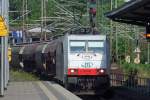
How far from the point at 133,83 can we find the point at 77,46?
5.18 m

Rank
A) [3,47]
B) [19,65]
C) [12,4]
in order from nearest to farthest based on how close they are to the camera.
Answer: [3,47] < [19,65] < [12,4]

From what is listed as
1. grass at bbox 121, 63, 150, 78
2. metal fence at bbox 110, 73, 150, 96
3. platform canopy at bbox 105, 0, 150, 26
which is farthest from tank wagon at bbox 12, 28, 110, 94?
grass at bbox 121, 63, 150, 78

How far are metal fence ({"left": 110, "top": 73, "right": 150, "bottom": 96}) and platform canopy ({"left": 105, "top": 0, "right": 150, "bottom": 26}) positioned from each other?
3066 millimetres

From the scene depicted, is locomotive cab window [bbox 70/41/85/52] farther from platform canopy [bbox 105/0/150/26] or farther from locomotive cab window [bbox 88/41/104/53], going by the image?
platform canopy [bbox 105/0/150/26]

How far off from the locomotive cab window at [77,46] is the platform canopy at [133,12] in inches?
85.8

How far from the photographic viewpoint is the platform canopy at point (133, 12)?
2341 cm

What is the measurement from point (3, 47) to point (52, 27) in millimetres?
47971

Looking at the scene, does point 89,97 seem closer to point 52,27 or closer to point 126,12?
point 126,12

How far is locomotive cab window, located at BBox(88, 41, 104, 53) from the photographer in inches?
1189

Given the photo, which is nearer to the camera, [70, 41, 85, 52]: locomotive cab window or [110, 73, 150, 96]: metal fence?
[110, 73, 150, 96]: metal fence

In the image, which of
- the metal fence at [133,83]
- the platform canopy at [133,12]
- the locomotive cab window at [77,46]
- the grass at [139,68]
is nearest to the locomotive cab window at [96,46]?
the locomotive cab window at [77,46]

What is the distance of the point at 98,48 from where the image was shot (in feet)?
99.5

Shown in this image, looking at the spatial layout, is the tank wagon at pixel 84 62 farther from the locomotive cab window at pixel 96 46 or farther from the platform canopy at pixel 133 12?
the platform canopy at pixel 133 12

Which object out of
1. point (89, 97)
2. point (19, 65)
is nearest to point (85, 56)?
point (89, 97)
